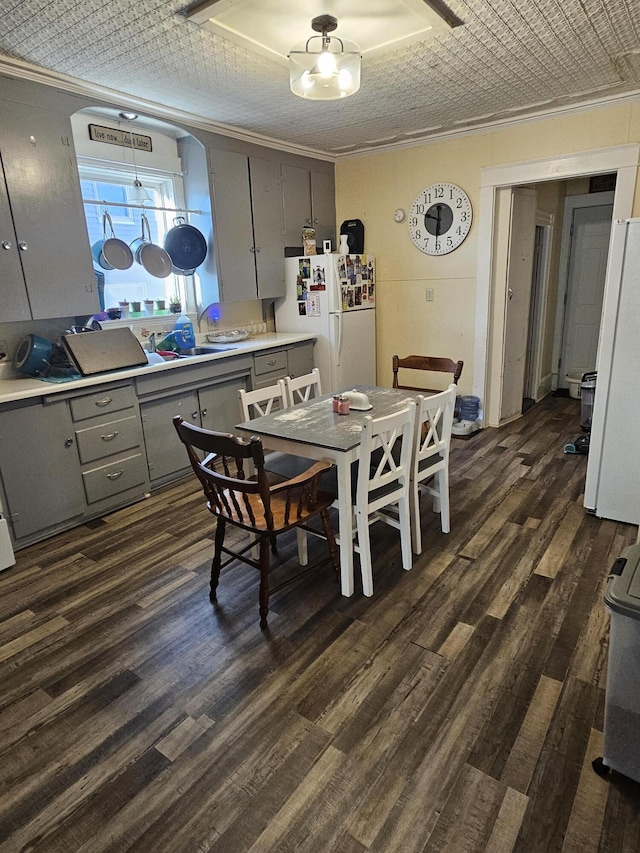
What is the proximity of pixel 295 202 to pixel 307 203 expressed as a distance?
0.18 m

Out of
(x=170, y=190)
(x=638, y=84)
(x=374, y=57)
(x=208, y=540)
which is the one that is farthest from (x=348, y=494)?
(x=638, y=84)

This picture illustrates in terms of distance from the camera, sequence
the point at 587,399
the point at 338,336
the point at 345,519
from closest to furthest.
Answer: the point at 345,519, the point at 587,399, the point at 338,336

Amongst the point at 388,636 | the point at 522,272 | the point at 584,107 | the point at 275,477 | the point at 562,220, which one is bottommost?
the point at 388,636

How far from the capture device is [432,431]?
A: 2.62m

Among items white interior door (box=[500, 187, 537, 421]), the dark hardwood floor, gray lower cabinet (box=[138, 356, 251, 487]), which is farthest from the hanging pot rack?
white interior door (box=[500, 187, 537, 421])

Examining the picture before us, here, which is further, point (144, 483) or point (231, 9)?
point (144, 483)

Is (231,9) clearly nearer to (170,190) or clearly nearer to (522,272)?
(170,190)

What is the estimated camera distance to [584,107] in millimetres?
3770

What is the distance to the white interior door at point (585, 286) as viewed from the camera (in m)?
5.49

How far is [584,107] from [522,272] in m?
1.37

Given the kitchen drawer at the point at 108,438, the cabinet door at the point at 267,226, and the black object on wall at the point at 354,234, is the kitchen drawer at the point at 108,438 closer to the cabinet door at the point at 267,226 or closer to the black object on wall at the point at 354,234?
the cabinet door at the point at 267,226

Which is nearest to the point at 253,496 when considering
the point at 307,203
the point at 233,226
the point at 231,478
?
the point at 231,478

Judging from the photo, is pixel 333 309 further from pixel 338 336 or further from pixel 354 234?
pixel 354 234

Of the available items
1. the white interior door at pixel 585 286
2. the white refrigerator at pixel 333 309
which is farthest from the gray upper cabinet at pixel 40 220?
the white interior door at pixel 585 286
